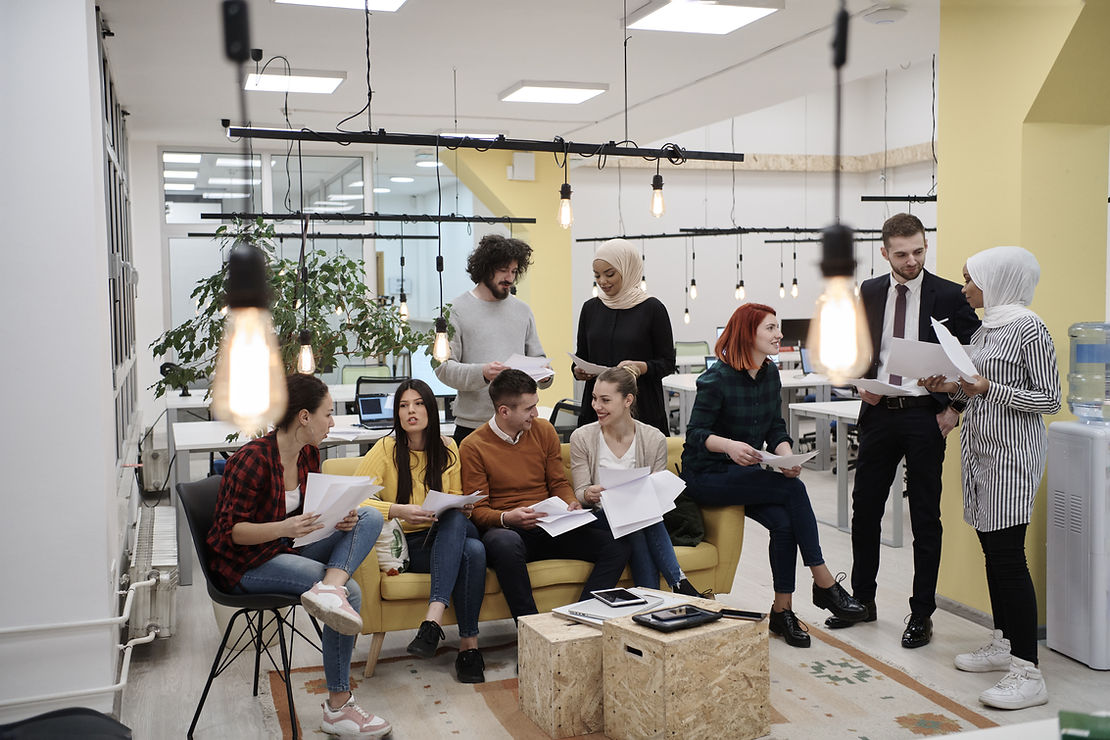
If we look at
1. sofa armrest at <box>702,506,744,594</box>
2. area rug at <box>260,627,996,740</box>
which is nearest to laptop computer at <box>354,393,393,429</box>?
area rug at <box>260,627,996,740</box>

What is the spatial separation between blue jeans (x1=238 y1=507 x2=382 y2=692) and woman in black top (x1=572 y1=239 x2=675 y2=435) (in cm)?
143

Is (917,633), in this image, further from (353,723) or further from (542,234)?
(542,234)

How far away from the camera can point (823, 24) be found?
231 inches

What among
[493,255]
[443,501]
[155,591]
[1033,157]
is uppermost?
[1033,157]

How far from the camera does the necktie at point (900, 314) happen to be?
4469 mm

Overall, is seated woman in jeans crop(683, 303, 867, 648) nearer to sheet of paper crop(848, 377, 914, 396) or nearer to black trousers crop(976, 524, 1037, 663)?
sheet of paper crop(848, 377, 914, 396)

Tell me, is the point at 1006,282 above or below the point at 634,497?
above

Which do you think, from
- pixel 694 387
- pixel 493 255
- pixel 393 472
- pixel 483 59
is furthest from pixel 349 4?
pixel 694 387

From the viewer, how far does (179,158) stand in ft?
35.0

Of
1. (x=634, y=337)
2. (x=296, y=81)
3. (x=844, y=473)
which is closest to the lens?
(x=634, y=337)

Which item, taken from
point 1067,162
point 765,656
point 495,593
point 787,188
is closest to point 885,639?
point 765,656

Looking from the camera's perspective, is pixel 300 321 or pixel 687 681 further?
pixel 300 321

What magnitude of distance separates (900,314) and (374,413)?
132 inches

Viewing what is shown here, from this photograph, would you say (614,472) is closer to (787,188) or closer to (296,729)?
(296,729)
